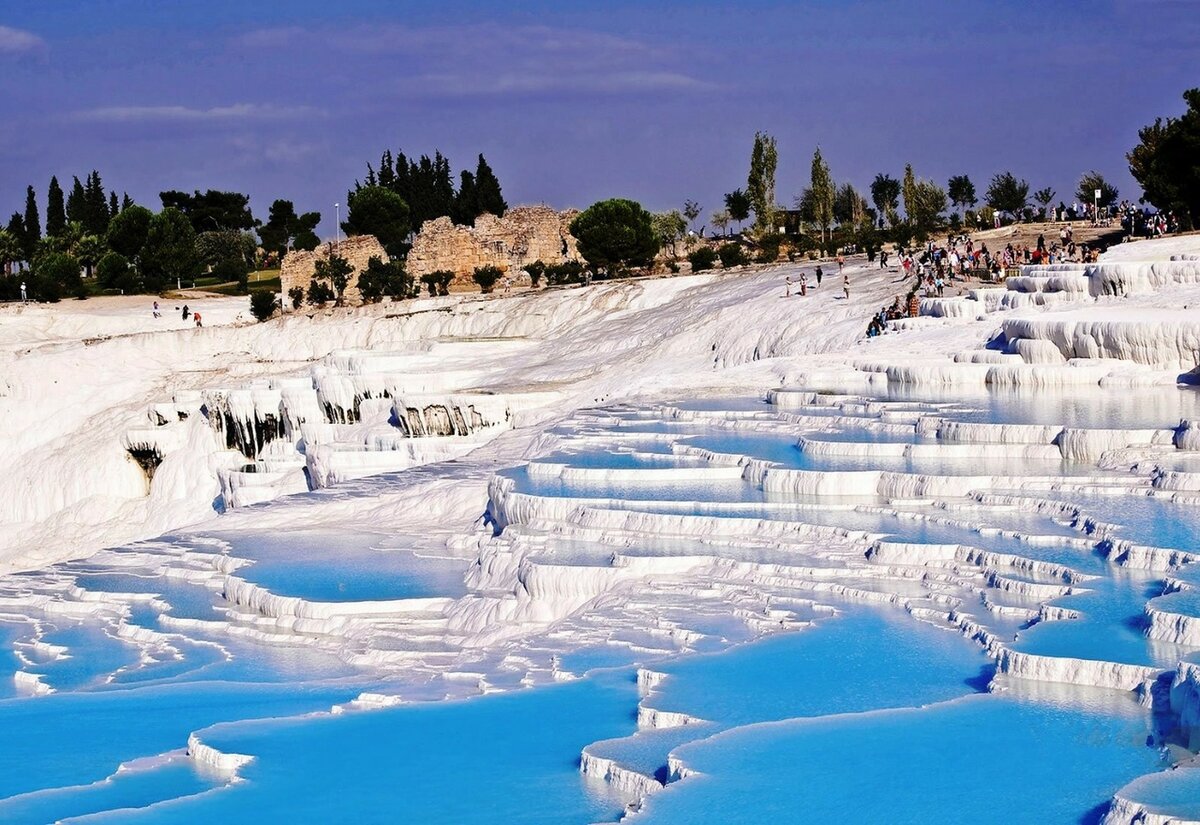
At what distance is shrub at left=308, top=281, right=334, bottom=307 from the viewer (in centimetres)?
3547

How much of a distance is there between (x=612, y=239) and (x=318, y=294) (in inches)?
260

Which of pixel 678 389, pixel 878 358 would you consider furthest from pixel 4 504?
pixel 878 358

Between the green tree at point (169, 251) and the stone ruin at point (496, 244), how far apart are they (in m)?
8.31

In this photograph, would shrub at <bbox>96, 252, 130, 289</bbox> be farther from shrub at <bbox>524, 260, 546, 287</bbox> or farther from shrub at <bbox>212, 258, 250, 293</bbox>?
shrub at <bbox>524, 260, 546, 287</bbox>

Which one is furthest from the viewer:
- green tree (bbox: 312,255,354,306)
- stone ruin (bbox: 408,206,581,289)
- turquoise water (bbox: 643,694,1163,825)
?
stone ruin (bbox: 408,206,581,289)

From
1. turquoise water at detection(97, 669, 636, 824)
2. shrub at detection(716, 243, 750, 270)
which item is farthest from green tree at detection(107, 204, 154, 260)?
turquoise water at detection(97, 669, 636, 824)

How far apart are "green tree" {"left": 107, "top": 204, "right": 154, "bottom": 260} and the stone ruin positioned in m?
12.3

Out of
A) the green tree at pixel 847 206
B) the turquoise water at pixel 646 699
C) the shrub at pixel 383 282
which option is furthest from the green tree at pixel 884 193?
the turquoise water at pixel 646 699

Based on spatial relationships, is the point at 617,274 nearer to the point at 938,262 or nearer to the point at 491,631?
the point at 938,262

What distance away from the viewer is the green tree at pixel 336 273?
117 ft

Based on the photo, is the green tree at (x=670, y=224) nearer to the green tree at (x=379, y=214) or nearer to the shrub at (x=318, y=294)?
the green tree at (x=379, y=214)

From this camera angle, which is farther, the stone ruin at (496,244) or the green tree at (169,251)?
the green tree at (169,251)

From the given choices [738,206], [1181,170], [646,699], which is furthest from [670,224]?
[646,699]

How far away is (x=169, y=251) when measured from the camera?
42.6 m
